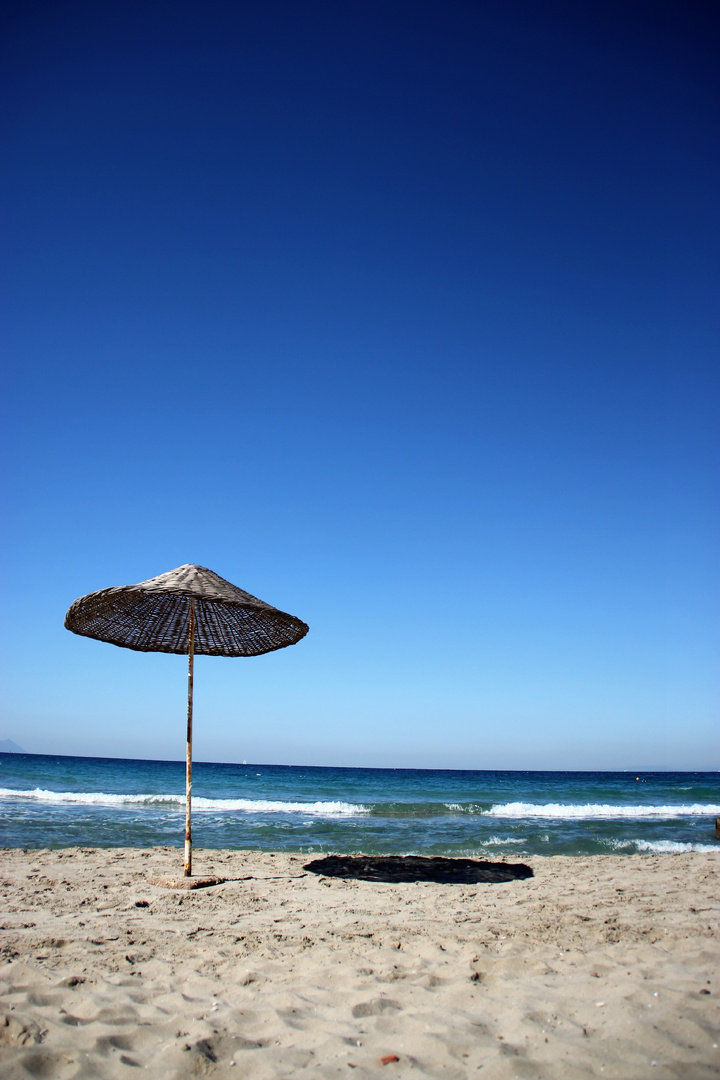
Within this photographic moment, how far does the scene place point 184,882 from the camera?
236 inches

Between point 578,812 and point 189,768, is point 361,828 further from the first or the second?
point 578,812

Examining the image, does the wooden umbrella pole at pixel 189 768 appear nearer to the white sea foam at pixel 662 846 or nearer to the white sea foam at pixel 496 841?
the white sea foam at pixel 496 841

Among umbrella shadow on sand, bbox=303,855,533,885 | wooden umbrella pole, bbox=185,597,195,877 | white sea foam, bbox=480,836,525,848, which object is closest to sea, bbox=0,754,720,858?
white sea foam, bbox=480,836,525,848

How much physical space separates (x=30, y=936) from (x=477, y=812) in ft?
44.6

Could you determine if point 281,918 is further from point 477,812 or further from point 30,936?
point 477,812

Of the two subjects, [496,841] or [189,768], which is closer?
[189,768]

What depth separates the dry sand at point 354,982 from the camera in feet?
8.49

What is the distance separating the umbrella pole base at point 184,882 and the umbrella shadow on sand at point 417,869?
146 cm

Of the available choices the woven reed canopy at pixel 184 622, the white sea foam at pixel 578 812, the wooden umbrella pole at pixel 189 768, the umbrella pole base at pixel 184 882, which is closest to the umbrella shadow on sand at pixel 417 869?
the umbrella pole base at pixel 184 882

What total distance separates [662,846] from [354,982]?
30.0 feet

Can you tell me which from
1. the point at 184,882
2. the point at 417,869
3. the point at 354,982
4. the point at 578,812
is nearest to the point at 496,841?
the point at 417,869

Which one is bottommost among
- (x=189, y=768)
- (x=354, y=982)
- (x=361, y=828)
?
(x=361, y=828)

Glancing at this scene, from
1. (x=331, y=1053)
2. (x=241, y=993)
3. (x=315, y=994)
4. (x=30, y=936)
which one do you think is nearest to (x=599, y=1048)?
(x=331, y=1053)

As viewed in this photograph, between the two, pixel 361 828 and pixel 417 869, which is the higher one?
pixel 417 869
